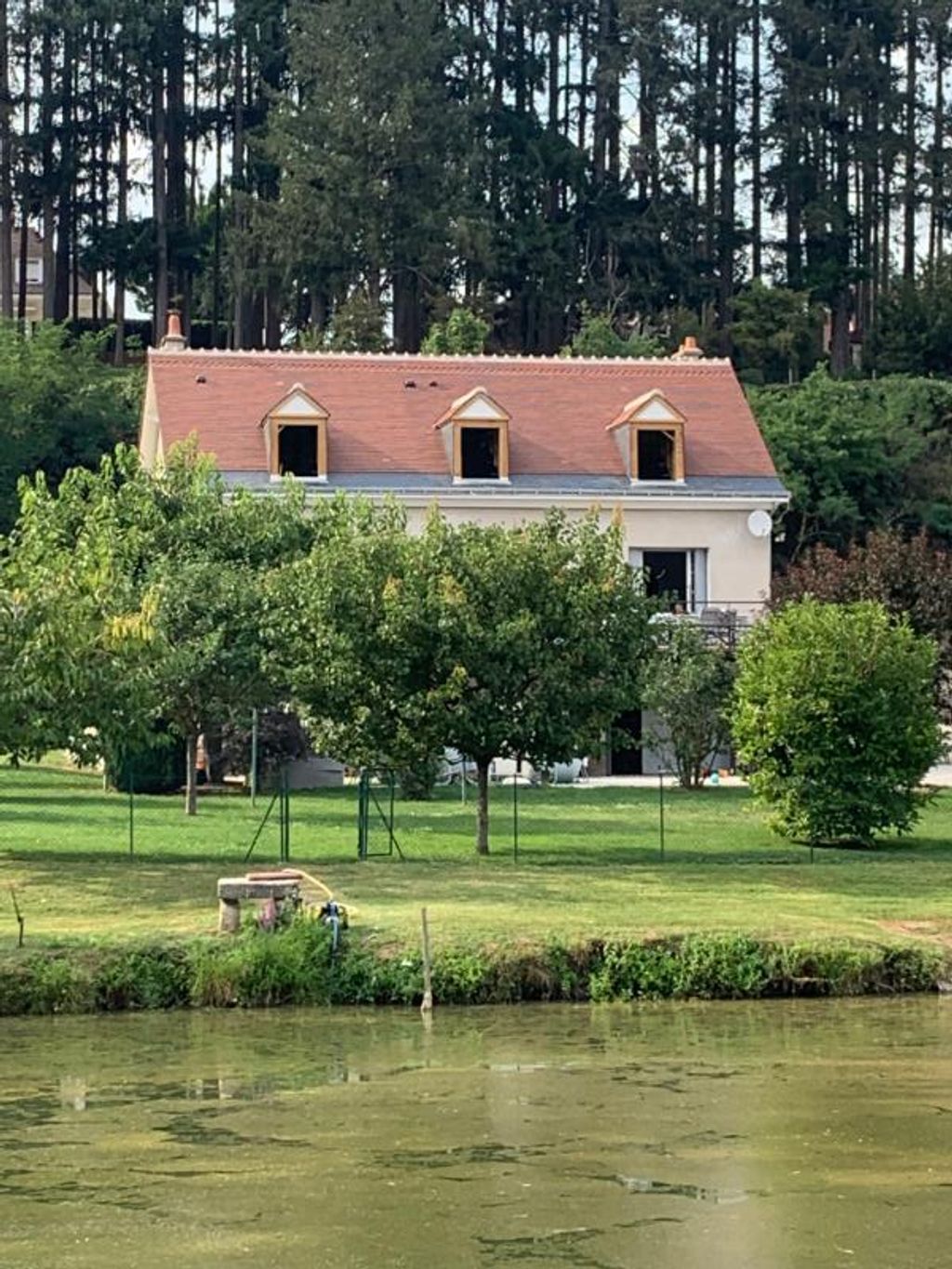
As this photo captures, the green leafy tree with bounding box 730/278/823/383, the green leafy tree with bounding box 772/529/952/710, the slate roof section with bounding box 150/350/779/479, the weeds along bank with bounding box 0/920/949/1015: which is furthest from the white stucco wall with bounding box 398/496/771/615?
the weeds along bank with bounding box 0/920/949/1015

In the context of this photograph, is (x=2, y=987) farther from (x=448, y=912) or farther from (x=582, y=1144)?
(x=582, y=1144)

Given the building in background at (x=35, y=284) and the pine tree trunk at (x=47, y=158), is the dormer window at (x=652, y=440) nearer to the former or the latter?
the pine tree trunk at (x=47, y=158)

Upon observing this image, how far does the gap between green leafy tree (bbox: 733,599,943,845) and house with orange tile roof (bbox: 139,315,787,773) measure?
50.3 ft

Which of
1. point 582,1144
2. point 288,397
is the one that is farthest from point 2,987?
point 288,397

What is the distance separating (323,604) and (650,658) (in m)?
4.85

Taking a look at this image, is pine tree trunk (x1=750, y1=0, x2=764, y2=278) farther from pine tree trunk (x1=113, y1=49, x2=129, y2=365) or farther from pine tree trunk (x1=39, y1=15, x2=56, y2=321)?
pine tree trunk (x1=39, y1=15, x2=56, y2=321)

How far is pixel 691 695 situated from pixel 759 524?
1009 cm

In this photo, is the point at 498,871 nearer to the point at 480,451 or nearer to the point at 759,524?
the point at 480,451

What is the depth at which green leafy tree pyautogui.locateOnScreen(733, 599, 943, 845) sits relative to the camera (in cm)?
3444

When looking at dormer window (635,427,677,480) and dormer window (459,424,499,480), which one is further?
dormer window (635,427,677,480)

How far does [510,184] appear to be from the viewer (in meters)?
76.0

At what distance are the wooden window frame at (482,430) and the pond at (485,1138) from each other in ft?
96.3

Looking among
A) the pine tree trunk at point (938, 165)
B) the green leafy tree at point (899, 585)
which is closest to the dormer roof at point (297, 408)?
the green leafy tree at point (899, 585)

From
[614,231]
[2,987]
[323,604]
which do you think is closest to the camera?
[2,987]
